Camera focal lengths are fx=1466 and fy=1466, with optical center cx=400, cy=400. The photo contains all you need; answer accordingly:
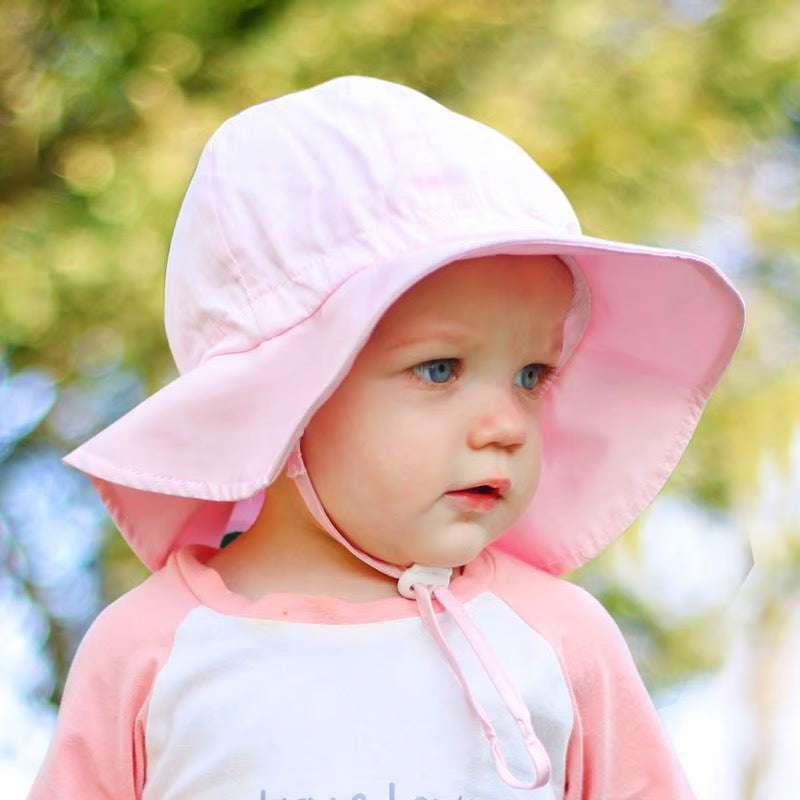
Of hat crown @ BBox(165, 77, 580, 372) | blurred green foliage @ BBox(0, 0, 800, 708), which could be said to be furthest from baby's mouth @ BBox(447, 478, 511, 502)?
blurred green foliage @ BBox(0, 0, 800, 708)

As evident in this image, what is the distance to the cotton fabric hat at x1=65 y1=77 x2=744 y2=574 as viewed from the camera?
1260 mm

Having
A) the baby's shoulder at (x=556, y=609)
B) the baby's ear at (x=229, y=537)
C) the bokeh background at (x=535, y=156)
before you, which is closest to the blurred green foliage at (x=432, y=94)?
the bokeh background at (x=535, y=156)

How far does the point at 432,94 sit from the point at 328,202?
6.47 ft

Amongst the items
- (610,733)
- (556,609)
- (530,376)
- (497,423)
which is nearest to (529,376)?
(530,376)

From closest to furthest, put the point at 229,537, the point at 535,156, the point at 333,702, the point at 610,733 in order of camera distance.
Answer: the point at 333,702 < the point at 610,733 < the point at 229,537 < the point at 535,156

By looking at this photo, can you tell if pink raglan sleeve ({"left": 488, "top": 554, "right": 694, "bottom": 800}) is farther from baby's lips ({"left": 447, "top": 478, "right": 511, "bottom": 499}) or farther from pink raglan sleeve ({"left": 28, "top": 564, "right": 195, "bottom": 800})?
pink raglan sleeve ({"left": 28, "top": 564, "right": 195, "bottom": 800})

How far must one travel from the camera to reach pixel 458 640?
1309mm

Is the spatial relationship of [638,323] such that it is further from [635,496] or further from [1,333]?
[1,333]

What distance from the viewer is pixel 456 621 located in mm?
1309

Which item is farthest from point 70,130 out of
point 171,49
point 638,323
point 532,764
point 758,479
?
point 532,764

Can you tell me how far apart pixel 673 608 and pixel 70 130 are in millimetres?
1761

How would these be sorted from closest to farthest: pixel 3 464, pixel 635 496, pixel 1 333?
1. pixel 635 496
2. pixel 1 333
3. pixel 3 464

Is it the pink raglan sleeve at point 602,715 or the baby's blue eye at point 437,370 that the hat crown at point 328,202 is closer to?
the baby's blue eye at point 437,370

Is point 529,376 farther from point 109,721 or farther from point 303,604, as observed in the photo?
point 109,721
